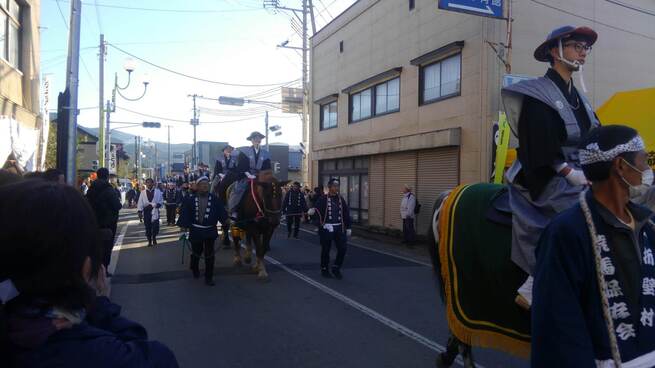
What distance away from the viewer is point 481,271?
368cm

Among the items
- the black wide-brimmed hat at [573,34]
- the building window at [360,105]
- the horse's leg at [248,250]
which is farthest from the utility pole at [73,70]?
the building window at [360,105]

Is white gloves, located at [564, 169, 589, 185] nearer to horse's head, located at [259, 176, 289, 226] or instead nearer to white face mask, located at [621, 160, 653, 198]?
white face mask, located at [621, 160, 653, 198]

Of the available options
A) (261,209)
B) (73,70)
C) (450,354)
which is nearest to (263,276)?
(261,209)

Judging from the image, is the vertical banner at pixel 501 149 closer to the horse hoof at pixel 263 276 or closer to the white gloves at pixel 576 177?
the horse hoof at pixel 263 276

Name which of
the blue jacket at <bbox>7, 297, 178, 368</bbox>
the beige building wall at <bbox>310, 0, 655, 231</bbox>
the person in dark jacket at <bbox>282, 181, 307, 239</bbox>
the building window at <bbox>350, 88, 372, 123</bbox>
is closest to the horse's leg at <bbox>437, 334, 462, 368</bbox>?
the blue jacket at <bbox>7, 297, 178, 368</bbox>

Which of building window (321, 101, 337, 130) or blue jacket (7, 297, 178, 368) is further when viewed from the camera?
building window (321, 101, 337, 130)

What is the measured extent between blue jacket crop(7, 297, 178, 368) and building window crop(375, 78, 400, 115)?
1642 centimetres

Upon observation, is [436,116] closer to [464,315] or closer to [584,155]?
[464,315]

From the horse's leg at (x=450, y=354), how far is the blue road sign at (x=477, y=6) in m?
7.84

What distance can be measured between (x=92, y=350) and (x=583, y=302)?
1891mm

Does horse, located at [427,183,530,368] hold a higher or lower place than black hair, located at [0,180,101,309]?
Answer: lower

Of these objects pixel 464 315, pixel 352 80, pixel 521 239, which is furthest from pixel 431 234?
pixel 352 80

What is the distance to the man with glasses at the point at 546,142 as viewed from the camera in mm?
3098

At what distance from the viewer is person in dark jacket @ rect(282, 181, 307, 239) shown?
16.8 m
